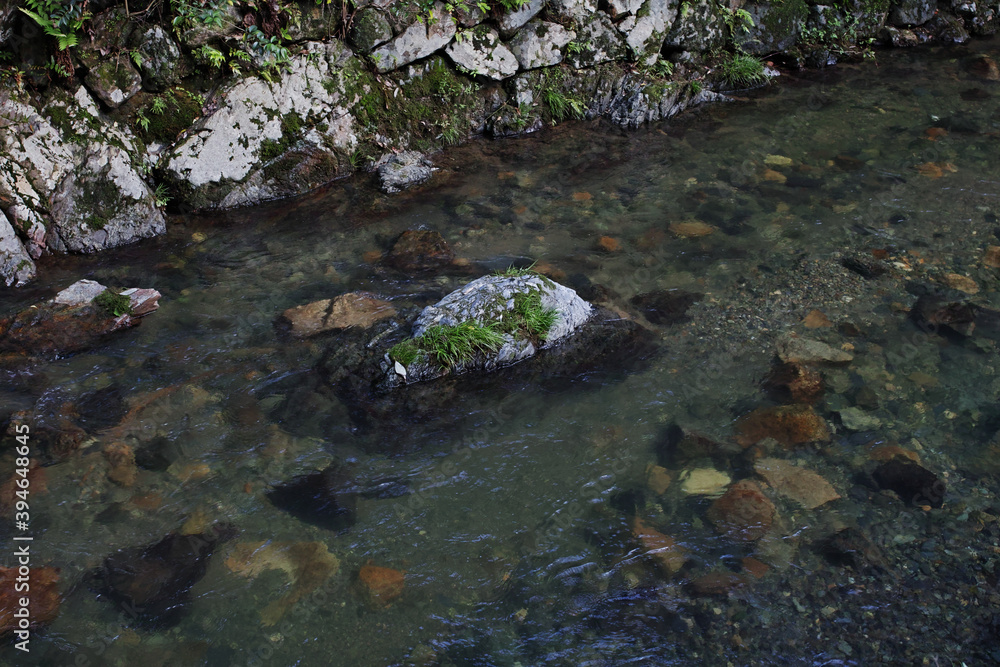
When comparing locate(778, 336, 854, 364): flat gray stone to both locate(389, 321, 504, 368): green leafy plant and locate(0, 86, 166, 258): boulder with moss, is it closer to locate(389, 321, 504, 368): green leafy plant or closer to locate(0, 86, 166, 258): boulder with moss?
locate(389, 321, 504, 368): green leafy plant

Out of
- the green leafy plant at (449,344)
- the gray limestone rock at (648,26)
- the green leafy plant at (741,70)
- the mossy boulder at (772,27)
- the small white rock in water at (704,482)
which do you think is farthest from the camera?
the mossy boulder at (772,27)

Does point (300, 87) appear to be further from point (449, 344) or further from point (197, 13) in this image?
point (449, 344)

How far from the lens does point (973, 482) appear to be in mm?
4148

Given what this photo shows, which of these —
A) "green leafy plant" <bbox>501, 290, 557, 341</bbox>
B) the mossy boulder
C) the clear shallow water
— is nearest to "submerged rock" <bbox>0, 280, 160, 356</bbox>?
the clear shallow water

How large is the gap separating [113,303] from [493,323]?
331cm

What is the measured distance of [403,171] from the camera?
312 inches

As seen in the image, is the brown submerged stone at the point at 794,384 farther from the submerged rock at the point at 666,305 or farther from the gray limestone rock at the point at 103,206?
the gray limestone rock at the point at 103,206

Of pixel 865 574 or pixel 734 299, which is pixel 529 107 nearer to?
pixel 734 299

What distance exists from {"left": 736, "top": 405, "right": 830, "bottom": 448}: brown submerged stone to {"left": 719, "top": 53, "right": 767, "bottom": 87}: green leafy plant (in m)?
6.55

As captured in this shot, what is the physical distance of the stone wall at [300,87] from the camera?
6.69 metres

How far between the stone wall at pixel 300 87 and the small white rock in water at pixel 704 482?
560 centimetres

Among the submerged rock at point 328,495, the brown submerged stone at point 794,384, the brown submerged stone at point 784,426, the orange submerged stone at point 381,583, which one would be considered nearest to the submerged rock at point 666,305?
the brown submerged stone at point 794,384

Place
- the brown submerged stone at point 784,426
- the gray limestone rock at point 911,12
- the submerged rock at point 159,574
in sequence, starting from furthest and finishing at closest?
the gray limestone rock at point 911,12
the brown submerged stone at point 784,426
the submerged rock at point 159,574

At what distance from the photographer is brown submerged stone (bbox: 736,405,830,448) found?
178 inches
